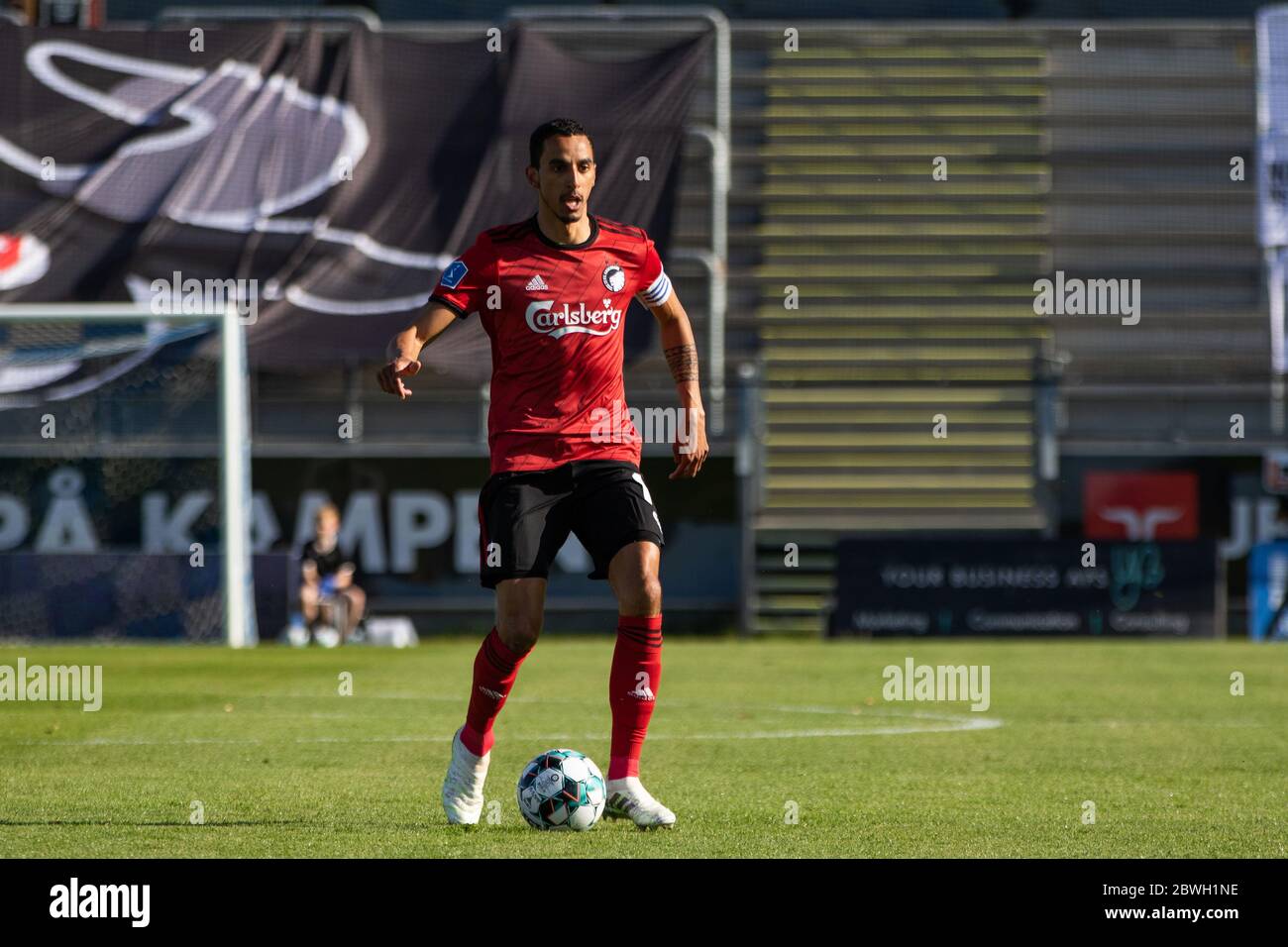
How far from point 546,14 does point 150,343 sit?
8.99 meters

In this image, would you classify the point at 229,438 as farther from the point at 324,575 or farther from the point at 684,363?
the point at 684,363

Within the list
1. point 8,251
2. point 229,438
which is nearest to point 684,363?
point 229,438

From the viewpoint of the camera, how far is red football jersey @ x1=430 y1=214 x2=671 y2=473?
6.96 meters

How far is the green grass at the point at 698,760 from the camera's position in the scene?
20.8 ft

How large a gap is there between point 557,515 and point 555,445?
0.80ft

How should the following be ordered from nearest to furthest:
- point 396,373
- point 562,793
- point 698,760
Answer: point 396,373 → point 562,793 → point 698,760

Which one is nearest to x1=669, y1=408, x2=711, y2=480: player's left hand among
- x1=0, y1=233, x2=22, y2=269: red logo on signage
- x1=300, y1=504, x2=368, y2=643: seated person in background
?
x1=300, y1=504, x2=368, y2=643: seated person in background

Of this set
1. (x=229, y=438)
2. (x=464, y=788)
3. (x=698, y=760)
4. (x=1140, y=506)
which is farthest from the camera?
(x=1140, y=506)

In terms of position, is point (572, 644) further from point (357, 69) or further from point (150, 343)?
point (357, 69)

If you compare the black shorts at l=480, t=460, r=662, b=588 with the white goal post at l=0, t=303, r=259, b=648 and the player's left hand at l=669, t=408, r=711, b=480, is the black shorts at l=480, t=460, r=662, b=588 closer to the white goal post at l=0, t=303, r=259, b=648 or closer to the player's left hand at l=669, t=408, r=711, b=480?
the player's left hand at l=669, t=408, r=711, b=480

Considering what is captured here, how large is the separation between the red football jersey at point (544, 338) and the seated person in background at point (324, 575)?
40.0 ft

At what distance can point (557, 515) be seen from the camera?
698 centimetres

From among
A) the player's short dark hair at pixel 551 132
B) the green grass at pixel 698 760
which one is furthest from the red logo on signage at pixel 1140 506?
the player's short dark hair at pixel 551 132
